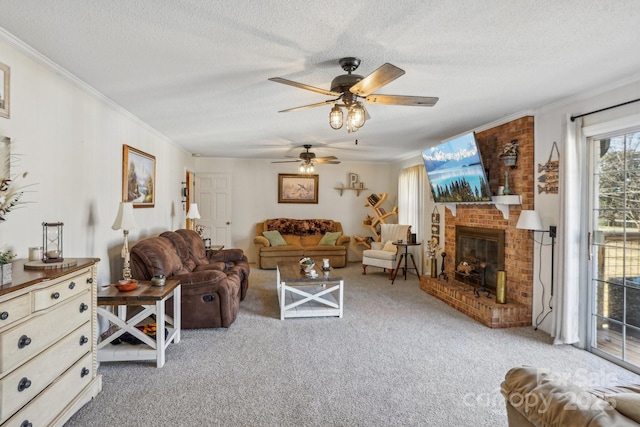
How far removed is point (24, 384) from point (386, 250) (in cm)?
536

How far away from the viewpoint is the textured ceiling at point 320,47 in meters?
1.71

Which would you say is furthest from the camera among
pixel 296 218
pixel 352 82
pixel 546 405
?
pixel 296 218

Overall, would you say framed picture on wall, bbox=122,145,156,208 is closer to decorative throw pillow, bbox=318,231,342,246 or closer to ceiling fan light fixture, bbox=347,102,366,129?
ceiling fan light fixture, bbox=347,102,366,129

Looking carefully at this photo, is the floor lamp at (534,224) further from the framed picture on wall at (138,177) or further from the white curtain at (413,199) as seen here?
the framed picture on wall at (138,177)

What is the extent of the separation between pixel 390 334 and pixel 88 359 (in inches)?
98.9

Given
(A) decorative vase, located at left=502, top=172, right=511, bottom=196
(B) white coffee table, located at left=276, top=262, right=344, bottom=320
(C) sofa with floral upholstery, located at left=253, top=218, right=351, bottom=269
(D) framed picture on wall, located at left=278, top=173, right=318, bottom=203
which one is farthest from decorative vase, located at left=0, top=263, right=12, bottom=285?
(D) framed picture on wall, located at left=278, top=173, right=318, bottom=203

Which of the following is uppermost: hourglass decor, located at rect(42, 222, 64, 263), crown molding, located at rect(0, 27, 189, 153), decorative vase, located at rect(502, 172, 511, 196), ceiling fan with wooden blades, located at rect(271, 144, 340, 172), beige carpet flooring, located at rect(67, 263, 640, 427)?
crown molding, located at rect(0, 27, 189, 153)

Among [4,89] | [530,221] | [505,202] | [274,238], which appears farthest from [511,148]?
[274,238]

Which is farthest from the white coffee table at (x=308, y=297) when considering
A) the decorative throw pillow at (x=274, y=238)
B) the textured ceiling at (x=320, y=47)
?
the decorative throw pillow at (x=274, y=238)

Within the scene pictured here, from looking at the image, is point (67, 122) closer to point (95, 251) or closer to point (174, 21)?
point (95, 251)

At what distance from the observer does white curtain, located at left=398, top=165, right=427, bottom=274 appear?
624cm

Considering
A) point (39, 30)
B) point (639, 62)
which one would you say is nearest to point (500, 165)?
point (639, 62)

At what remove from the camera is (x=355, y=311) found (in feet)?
13.2

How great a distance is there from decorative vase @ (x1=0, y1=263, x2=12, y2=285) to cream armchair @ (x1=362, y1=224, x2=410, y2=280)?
197 inches
